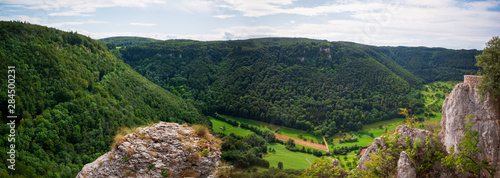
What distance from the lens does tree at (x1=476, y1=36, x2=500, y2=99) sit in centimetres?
1309

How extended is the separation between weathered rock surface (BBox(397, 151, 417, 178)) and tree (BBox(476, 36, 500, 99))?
5465 mm

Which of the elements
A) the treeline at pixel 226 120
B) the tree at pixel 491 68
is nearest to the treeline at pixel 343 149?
the treeline at pixel 226 120

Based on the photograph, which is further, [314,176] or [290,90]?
[290,90]

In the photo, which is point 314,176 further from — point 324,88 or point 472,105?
point 324,88

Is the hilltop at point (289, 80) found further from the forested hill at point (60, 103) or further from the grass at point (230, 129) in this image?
the forested hill at point (60, 103)

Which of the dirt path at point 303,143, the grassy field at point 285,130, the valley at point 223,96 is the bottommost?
the dirt path at point 303,143

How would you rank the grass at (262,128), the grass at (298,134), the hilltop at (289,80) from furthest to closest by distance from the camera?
the hilltop at (289,80) < the grass at (298,134) < the grass at (262,128)

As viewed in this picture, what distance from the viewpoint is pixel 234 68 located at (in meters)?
136

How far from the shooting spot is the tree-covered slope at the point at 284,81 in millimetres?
100812

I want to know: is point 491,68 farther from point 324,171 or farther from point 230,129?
point 230,129

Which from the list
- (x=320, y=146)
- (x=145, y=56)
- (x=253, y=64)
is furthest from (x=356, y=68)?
(x=145, y=56)

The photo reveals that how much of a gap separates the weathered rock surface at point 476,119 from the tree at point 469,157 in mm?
237

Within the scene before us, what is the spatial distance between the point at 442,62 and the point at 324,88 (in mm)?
127942

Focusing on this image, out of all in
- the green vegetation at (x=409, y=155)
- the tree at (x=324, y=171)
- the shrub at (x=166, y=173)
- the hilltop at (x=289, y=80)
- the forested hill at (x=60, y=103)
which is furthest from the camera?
the hilltop at (x=289, y=80)
